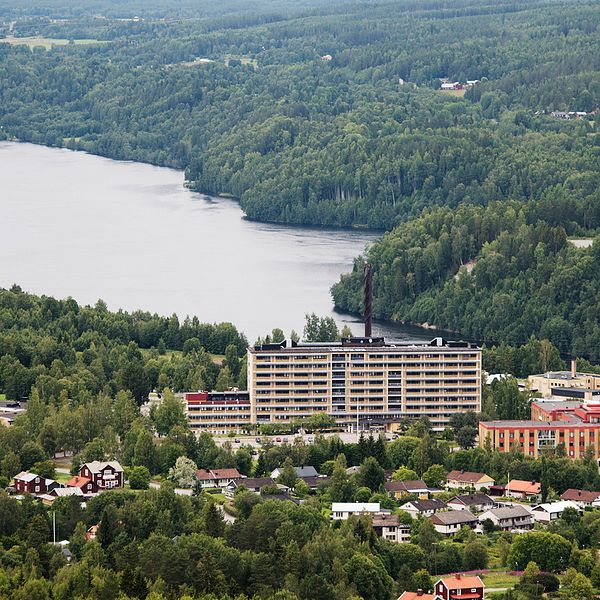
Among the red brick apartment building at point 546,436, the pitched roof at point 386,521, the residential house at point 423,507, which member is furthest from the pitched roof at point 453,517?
the red brick apartment building at point 546,436

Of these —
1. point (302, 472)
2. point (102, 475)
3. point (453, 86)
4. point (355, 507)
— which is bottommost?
point (453, 86)

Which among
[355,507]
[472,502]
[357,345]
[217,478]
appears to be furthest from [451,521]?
[357,345]

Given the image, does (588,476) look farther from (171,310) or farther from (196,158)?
(196,158)

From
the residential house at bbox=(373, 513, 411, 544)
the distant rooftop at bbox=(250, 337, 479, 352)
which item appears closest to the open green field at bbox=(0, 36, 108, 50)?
the distant rooftop at bbox=(250, 337, 479, 352)

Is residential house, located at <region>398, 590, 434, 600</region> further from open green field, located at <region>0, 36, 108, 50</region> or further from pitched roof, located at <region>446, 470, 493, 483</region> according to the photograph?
open green field, located at <region>0, 36, 108, 50</region>

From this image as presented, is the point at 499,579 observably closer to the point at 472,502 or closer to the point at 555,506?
the point at 555,506

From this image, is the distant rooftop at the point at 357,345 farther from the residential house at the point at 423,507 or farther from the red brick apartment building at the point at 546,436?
the residential house at the point at 423,507
